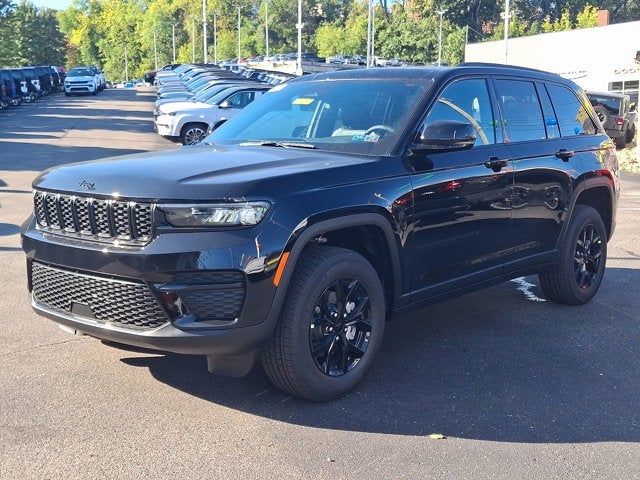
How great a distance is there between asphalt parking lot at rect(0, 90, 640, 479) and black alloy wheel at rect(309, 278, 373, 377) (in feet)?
0.76

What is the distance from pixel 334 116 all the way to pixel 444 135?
888mm

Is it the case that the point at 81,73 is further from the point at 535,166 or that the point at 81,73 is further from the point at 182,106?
the point at 535,166

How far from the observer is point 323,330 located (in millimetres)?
4316

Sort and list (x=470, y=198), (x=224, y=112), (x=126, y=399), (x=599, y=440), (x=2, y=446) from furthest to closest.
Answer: (x=224, y=112)
(x=470, y=198)
(x=126, y=399)
(x=599, y=440)
(x=2, y=446)

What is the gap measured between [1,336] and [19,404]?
50.1 inches

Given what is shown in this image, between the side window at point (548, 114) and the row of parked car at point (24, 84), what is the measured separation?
99.3ft

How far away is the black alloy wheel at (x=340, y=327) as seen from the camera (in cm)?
427

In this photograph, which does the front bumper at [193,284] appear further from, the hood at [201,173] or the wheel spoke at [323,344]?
the wheel spoke at [323,344]

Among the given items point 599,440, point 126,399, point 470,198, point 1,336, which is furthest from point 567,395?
point 1,336

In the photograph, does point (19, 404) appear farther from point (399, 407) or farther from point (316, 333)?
point (399, 407)

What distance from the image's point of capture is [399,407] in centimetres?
435

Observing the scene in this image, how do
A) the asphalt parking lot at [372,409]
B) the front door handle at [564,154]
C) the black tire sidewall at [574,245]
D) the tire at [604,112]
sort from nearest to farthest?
the asphalt parking lot at [372,409] → the front door handle at [564,154] → the black tire sidewall at [574,245] → the tire at [604,112]

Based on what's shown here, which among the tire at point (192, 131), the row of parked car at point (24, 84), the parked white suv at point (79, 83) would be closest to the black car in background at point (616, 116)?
the tire at point (192, 131)

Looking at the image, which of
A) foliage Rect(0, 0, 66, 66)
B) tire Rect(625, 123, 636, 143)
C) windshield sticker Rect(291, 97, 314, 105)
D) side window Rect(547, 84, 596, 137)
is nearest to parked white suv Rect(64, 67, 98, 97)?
foliage Rect(0, 0, 66, 66)
